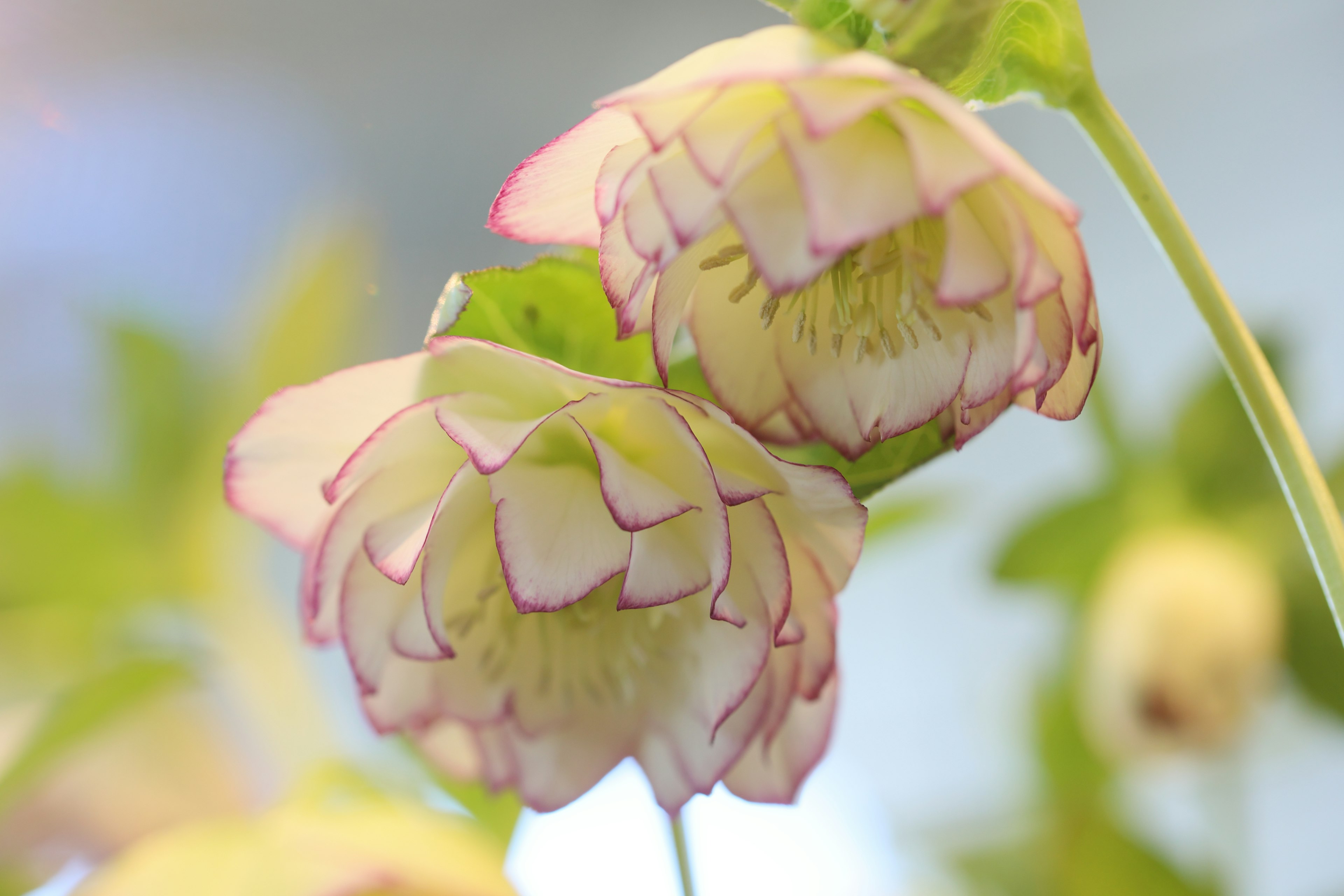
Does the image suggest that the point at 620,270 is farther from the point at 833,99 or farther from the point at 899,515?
the point at 899,515

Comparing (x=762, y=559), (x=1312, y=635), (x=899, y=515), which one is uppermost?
(x=762, y=559)

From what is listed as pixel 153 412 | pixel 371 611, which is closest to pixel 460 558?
pixel 371 611

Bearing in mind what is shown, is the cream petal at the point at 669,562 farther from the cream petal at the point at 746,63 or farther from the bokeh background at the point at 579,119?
the bokeh background at the point at 579,119

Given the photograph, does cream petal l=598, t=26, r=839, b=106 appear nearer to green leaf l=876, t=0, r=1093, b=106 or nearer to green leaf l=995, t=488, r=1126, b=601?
green leaf l=876, t=0, r=1093, b=106

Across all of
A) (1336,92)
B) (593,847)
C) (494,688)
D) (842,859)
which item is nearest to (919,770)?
(842,859)

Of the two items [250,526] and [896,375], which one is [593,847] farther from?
[896,375]

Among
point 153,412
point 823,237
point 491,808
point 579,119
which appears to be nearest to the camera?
point 823,237

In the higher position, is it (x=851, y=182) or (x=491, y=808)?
(x=851, y=182)
